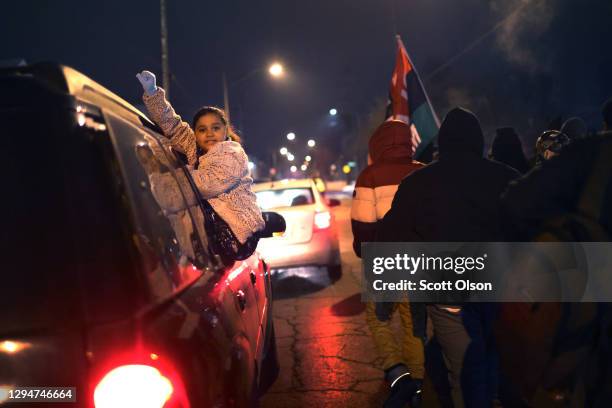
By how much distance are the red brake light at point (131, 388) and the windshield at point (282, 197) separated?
7172 mm

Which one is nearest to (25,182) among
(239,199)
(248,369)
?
(248,369)

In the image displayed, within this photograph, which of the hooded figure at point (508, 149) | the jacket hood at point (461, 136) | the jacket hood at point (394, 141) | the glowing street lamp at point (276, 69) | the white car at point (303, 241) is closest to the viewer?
the jacket hood at point (461, 136)

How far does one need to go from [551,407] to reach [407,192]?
4.14ft

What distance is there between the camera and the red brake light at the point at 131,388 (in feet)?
4.51

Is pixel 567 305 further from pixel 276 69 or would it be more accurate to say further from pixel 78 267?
pixel 276 69

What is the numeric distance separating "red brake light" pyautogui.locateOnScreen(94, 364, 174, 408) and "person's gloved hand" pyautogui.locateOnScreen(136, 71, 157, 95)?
232 cm

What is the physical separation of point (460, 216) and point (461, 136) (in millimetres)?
467

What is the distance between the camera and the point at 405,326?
3.77 meters

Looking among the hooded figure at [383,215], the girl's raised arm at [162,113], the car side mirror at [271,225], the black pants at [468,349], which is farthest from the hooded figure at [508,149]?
the girl's raised arm at [162,113]

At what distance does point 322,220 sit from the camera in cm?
827

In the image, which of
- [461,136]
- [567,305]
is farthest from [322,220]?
[567,305]

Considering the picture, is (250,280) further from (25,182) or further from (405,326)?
(25,182)

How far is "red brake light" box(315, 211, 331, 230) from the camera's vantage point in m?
8.22

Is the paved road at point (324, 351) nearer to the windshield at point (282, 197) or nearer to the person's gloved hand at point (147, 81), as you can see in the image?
the windshield at point (282, 197)
